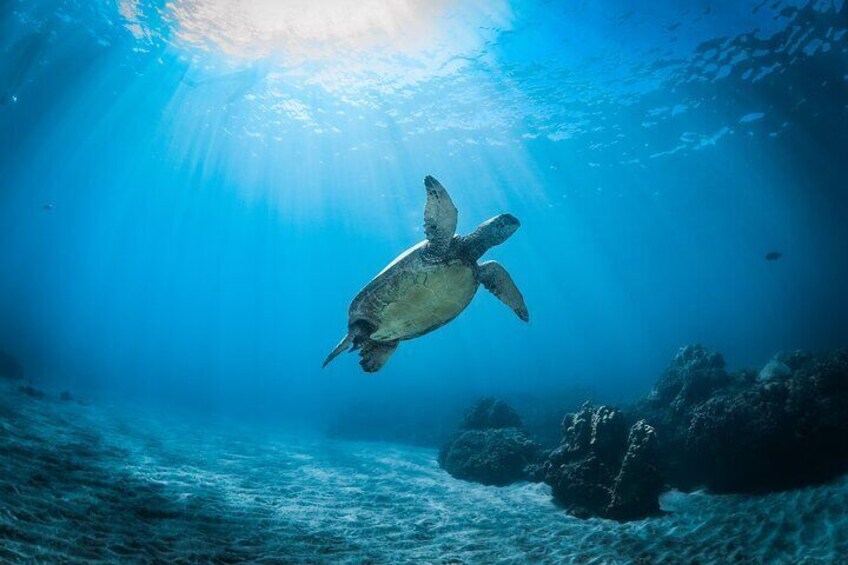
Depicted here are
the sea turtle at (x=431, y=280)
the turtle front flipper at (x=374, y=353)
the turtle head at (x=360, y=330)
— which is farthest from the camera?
the turtle front flipper at (x=374, y=353)

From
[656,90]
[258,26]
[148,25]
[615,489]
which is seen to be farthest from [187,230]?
[615,489]

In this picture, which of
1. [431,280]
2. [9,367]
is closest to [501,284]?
[431,280]

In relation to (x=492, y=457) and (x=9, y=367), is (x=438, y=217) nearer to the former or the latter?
(x=492, y=457)

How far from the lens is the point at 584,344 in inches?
6038

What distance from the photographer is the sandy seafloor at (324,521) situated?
4402mm

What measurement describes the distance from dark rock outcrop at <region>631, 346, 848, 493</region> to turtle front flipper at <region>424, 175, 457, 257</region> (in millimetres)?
6630

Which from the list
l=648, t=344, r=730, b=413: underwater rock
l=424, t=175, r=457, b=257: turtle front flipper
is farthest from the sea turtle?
l=648, t=344, r=730, b=413: underwater rock

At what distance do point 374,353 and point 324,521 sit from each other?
10.2ft

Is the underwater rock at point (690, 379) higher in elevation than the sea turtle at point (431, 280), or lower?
lower

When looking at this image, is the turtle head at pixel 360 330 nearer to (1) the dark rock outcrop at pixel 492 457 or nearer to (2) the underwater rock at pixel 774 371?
(1) the dark rock outcrop at pixel 492 457

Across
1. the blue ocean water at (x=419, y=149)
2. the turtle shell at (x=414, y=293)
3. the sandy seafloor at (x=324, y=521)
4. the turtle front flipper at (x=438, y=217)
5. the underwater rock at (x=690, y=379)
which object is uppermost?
the blue ocean water at (x=419, y=149)

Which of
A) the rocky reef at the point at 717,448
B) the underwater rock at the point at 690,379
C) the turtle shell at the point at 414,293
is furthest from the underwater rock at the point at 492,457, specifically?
the turtle shell at the point at 414,293

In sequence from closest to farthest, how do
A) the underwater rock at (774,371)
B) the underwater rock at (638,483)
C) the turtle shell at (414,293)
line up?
the turtle shell at (414,293), the underwater rock at (638,483), the underwater rock at (774,371)

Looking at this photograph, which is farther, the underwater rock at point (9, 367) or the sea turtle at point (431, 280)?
the underwater rock at point (9, 367)
